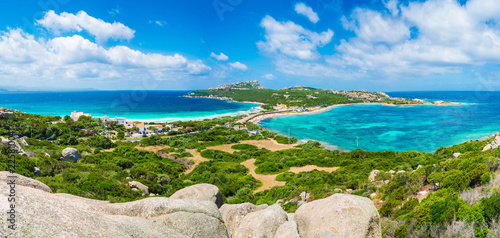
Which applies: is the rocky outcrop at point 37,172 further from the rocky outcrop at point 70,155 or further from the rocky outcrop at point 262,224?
the rocky outcrop at point 262,224

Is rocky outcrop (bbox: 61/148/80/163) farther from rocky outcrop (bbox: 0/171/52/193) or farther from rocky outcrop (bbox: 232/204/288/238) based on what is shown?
rocky outcrop (bbox: 232/204/288/238)

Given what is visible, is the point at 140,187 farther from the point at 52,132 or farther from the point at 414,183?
the point at 52,132

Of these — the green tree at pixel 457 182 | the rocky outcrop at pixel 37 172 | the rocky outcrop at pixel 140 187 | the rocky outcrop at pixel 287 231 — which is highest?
the green tree at pixel 457 182

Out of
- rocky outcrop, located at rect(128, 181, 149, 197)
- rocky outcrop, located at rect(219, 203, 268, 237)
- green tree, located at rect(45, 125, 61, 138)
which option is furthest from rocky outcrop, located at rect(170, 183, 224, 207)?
green tree, located at rect(45, 125, 61, 138)

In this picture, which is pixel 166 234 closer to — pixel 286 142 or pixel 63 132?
pixel 286 142

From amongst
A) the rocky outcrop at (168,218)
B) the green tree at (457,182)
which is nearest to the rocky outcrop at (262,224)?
the rocky outcrop at (168,218)

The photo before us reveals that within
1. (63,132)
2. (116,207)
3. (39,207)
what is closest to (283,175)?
(116,207)

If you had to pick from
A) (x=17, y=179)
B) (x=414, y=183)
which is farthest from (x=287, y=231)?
(x=414, y=183)
